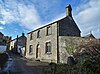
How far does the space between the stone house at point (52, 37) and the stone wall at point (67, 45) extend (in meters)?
0.54

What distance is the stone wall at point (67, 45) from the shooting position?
65.0 ft

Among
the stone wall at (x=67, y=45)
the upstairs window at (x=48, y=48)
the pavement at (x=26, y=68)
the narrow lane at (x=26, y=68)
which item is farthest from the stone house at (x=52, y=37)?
the narrow lane at (x=26, y=68)

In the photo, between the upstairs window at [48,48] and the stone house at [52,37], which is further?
the upstairs window at [48,48]

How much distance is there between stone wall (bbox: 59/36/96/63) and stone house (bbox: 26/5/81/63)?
540 millimetres

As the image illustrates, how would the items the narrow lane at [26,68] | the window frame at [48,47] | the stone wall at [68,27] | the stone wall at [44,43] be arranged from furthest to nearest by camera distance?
the window frame at [48,47], the stone wall at [68,27], the stone wall at [44,43], the narrow lane at [26,68]

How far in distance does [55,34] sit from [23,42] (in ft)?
106

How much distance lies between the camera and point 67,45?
21109 millimetres

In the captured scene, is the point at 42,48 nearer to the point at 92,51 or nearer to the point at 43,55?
the point at 43,55

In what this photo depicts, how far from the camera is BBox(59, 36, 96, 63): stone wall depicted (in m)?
19.8

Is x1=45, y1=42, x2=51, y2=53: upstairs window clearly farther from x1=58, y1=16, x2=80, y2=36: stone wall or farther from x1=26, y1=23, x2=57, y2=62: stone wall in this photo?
x1=58, y1=16, x2=80, y2=36: stone wall

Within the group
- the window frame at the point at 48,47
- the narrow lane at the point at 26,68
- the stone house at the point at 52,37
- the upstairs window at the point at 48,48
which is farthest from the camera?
the upstairs window at the point at 48,48

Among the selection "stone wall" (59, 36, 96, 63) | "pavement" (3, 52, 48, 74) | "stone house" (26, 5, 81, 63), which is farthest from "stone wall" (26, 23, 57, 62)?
"pavement" (3, 52, 48, 74)

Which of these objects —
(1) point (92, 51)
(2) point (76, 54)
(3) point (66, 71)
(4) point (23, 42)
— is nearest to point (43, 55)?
(2) point (76, 54)

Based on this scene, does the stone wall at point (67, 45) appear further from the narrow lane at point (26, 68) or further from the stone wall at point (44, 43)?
the narrow lane at point (26, 68)
